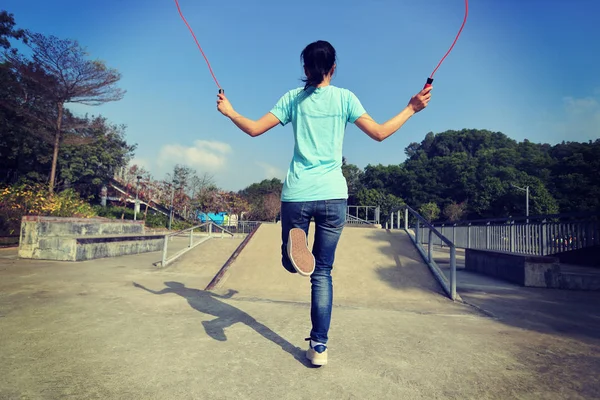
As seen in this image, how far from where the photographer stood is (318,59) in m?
2.39

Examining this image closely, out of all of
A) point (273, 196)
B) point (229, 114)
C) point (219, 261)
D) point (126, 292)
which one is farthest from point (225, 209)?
point (229, 114)

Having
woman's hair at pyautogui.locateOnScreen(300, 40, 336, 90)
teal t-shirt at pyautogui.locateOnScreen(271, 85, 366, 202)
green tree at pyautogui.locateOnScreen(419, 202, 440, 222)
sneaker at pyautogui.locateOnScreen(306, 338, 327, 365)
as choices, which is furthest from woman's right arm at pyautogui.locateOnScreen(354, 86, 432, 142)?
green tree at pyautogui.locateOnScreen(419, 202, 440, 222)

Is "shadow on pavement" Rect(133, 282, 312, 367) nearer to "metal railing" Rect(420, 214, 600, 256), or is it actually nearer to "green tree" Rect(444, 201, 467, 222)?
"metal railing" Rect(420, 214, 600, 256)

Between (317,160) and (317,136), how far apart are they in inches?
6.7

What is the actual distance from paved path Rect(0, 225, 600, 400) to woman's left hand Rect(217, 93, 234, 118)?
1628 millimetres

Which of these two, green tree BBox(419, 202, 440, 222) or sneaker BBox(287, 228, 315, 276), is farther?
green tree BBox(419, 202, 440, 222)

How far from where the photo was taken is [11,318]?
3.01 meters

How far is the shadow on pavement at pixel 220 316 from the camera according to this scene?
2.56 metres

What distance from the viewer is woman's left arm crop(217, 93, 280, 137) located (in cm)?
239

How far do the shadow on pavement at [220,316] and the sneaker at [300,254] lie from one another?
0.62 metres

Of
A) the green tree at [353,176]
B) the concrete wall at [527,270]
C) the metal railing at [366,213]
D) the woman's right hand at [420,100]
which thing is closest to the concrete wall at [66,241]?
the woman's right hand at [420,100]

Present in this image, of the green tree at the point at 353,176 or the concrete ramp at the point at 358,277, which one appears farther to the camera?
the green tree at the point at 353,176

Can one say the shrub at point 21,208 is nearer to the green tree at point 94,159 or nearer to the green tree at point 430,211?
the green tree at point 94,159

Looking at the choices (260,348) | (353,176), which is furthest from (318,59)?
(353,176)
